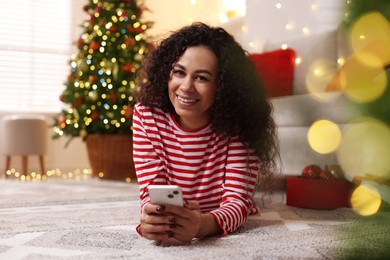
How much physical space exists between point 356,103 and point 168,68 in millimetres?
965

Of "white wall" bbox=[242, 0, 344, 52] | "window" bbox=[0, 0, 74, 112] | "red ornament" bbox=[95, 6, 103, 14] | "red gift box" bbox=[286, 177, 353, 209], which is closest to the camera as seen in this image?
"red gift box" bbox=[286, 177, 353, 209]

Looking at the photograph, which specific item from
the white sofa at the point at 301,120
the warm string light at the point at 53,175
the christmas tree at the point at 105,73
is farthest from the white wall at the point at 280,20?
the warm string light at the point at 53,175

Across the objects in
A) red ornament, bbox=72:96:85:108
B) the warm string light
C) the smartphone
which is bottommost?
the warm string light

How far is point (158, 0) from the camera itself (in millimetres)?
4758

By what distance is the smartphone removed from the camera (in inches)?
38.2

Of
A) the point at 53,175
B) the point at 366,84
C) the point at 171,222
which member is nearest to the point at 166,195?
the point at 171,222

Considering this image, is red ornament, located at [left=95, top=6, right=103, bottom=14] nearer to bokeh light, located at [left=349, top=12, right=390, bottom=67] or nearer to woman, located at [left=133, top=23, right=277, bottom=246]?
woman, located at [left=133, top=23, right=277, bottom=246]

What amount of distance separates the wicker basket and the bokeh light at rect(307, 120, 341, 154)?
141 cm

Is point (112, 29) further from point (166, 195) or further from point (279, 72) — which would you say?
point (166, 195)

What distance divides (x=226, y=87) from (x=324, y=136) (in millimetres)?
975

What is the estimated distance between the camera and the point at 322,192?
1.74 m

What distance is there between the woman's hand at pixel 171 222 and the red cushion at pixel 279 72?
5.82 feet

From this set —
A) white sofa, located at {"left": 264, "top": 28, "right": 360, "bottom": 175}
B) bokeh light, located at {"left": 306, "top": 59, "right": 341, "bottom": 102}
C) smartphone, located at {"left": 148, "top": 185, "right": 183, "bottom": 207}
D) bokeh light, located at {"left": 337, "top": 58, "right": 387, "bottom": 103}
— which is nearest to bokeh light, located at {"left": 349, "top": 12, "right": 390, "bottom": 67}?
bokeh light, located at {"left": 337, "top": 58, "right": 387, "bottom": 103}

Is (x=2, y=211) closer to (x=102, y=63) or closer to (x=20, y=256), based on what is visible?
(x=20, y=256)
